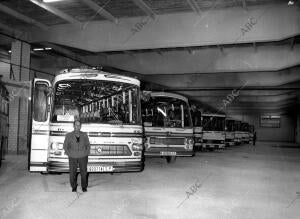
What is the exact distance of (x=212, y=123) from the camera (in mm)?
26328

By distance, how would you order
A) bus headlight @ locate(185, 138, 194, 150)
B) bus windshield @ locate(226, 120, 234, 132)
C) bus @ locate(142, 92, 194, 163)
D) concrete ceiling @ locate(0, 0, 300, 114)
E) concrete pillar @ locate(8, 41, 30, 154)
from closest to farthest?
1. concrete ceiling @ locate(0, 0, 300, 114)
2. bus @ locate(142, 92, 194, 163)
3. bus headlight @ locate(185, 138, 194, 150)
4. concrete pillar @ locate(8, 41, 30, 154)
5. bus windshield @ locate(226, 120, 234, 132)

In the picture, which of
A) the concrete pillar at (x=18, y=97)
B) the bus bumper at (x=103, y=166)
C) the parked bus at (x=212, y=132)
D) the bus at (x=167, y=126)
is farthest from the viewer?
the parked bus at (x=212, y=132)

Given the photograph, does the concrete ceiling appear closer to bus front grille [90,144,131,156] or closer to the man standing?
bus front grille [90,144,131,156]

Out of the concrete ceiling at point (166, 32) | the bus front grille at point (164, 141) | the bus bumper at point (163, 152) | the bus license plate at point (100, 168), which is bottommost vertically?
the bus license plate at point (100, 168)

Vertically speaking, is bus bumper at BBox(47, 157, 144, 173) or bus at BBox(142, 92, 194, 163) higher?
bus at BBox(142, 92, 194, 163)

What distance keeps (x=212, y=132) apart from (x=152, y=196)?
1817 cm

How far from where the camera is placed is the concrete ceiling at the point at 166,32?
44.7ft

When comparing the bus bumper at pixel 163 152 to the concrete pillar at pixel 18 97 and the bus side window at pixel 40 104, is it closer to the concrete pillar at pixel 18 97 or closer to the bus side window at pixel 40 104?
the bus side window at pixel 40 104

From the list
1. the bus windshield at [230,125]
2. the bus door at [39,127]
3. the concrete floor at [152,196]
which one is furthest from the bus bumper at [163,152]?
the bus windshield at [230,125]

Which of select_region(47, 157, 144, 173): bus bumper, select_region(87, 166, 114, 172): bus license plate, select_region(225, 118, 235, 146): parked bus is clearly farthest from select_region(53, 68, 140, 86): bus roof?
select_region(225, 118, 235, 146): parked bus

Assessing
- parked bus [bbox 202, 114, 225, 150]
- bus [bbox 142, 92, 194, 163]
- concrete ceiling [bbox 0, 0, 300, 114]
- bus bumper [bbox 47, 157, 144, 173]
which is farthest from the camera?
parked bus [bbox 202, 114, 225, 150]

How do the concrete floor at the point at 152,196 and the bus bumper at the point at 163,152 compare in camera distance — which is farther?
the bus bumper at the point at 163,152

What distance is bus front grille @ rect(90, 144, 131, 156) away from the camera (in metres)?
9.52

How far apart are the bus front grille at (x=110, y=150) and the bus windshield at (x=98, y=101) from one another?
0.67 m
